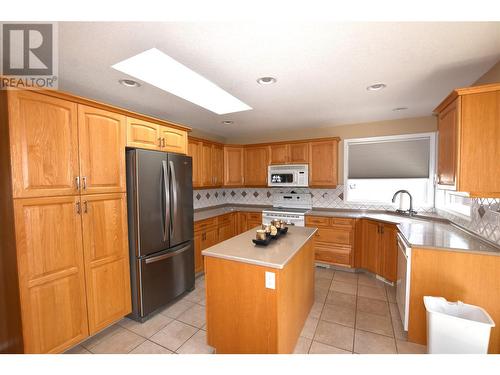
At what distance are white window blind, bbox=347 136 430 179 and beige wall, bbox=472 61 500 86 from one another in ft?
5.01

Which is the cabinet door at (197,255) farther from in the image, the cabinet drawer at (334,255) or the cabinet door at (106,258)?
the cabinet drawer at (334,255)

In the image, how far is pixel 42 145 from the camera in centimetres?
155

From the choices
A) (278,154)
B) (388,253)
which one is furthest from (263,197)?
(388,253)

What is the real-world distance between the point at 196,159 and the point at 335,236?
2.69 metres

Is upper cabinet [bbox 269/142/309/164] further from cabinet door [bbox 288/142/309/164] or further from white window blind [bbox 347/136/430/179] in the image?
white window blind [bbox 347/136/430/179]

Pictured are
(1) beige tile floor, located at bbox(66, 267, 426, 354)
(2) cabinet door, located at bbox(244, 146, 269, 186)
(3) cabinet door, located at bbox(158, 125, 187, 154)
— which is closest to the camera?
(1) beige tile floor, located at bbox(66, 267, 426, 354)

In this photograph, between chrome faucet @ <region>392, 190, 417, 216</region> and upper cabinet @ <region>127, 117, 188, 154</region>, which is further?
chrome faucet @ <region>392, 190, 417, 216</region>

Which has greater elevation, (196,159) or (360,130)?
(360,130)

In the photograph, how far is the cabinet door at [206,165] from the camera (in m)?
3.77

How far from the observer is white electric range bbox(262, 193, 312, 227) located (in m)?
3.66

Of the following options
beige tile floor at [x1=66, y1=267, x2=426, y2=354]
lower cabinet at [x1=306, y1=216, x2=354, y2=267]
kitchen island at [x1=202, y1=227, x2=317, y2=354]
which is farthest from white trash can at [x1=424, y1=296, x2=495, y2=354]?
lower cabinet at [x1=306, y1=216, x2=354, y2=267]

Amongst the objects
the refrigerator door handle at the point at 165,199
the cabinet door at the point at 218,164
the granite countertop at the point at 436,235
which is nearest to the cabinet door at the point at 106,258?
the refrigerator door handle at the point at 165,199

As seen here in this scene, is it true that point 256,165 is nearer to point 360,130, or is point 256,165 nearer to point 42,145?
point 360,130
